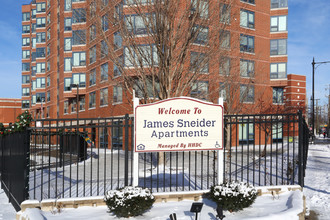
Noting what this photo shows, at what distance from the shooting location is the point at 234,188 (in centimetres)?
655

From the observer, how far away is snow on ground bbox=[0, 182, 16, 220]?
7250mm

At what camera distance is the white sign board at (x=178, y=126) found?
7078 mm

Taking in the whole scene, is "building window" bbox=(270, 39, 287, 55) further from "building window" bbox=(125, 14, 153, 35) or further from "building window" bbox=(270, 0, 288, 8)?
"building window" bbox=(125, 14, 153, 35)

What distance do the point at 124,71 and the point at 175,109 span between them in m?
6.43

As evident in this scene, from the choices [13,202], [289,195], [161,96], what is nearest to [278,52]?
[161,96]

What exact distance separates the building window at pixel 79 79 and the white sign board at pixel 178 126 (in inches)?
1369

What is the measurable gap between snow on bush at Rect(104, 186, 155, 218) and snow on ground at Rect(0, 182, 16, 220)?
9.48ft

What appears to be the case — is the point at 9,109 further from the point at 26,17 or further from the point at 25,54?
the point at 26,17

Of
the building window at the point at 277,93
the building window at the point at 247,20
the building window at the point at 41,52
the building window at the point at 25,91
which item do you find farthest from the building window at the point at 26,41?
the building window at the point at 277,93

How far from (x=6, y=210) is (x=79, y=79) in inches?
1342

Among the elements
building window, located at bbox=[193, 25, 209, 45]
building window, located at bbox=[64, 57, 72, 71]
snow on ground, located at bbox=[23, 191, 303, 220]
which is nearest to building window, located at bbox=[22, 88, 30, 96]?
building window, located at bbox=[64, 57, 72, 71]

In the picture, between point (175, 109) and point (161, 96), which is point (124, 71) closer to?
point (161, 96)

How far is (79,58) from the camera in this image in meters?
39.5

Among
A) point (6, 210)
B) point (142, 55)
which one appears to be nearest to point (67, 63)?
point (142, 55)
